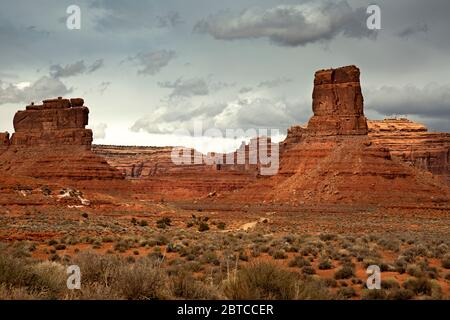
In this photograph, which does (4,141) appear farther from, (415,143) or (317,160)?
(415,143)

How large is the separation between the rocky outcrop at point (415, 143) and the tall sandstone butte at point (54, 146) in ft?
175

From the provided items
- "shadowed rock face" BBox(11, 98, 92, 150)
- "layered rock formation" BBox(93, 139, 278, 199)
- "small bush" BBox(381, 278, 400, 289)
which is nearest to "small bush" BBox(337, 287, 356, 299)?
"small bush" BBox(381, 278, 400, 289)

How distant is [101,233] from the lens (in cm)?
3108

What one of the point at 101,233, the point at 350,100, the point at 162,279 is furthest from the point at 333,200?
the point at 162,279

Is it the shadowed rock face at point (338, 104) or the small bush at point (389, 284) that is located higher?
the shadowed rock face at point (338, 104)

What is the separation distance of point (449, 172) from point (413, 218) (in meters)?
59.7

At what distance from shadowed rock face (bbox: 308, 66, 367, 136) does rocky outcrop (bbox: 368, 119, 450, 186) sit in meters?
31.8

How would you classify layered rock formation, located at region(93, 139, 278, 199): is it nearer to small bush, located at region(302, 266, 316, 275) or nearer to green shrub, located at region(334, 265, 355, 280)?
small bush, located at region(302, 266, 316, 275)

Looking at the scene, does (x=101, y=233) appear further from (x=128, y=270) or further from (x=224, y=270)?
(x=128, y=270)

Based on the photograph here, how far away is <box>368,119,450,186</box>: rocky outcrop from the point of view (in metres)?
111

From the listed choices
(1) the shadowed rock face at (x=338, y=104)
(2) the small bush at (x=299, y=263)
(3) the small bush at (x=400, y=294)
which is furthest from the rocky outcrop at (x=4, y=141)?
(3) the small bush at (x=400, y=294)

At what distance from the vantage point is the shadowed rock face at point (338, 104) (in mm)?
75625

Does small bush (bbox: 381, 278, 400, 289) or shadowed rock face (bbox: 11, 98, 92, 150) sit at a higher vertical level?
shadowed rock face (bbox: 11, 98, 92, 150)

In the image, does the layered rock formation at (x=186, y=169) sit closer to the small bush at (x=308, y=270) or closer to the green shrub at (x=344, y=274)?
the small bush at (x=308, y=270)
